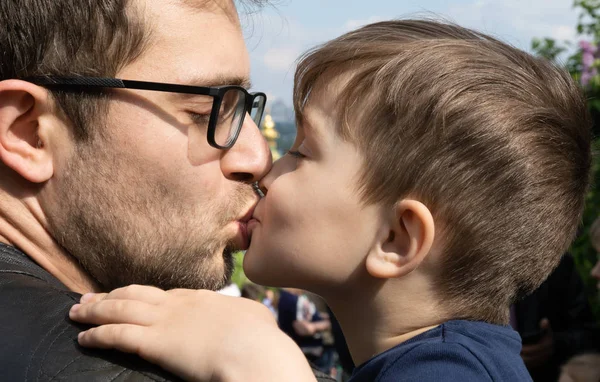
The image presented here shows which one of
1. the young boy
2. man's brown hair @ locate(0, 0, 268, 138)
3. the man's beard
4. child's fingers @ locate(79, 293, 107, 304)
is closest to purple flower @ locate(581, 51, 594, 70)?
the young boy

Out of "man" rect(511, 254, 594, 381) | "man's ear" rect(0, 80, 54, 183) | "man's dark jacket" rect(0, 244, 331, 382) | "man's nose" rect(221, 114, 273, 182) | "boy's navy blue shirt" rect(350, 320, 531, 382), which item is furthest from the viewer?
"man" rect(511, 254, 594, 381)

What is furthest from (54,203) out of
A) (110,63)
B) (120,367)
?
(120,367)

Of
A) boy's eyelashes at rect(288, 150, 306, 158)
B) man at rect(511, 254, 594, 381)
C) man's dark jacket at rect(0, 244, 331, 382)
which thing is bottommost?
man at rect(511, 254, 594, 381)

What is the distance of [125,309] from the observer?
169 centimetres

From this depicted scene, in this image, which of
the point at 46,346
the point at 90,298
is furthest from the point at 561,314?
the point at 46,346

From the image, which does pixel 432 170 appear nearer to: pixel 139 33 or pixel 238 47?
pixel 238 47

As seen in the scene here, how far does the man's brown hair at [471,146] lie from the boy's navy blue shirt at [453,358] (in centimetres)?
9

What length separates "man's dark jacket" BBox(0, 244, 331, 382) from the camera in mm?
1510

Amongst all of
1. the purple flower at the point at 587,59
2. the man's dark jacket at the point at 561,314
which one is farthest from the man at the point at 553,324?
the purple flower at the point at 587,59

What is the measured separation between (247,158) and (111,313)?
89 centimetres

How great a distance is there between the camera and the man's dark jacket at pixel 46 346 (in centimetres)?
151

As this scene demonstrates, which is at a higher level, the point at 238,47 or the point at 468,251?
the point at 238,47

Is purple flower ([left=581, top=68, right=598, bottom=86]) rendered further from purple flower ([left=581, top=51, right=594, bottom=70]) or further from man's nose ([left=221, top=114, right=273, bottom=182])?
man's nose ([left=221, top=114, right=273, bottom=182])

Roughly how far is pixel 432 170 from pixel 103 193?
36.9 inches
